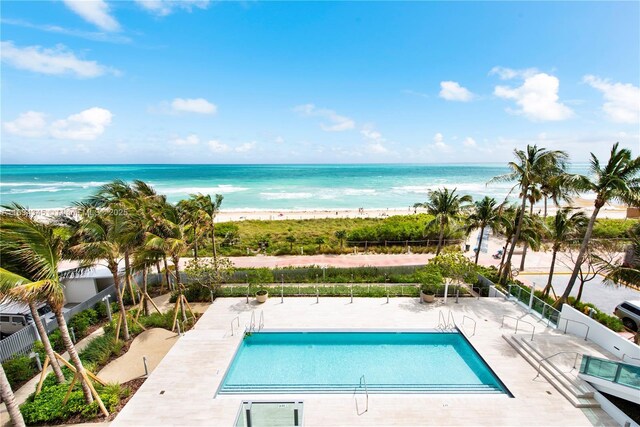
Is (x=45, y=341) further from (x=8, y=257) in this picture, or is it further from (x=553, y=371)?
(x=553, y=371)

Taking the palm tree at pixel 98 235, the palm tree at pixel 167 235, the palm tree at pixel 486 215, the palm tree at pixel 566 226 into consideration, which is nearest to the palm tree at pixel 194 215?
the palm tree at pixel 167 235

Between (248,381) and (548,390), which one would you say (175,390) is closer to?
(248,381)

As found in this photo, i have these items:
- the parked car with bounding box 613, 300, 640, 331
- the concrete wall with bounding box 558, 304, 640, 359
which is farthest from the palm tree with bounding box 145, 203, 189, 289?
the parked car with bounding box 613, 300, 640, 331

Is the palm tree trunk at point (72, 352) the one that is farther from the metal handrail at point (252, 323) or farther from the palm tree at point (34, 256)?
the metal handrail at point (252, 323)

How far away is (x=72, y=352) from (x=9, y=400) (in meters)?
1.45

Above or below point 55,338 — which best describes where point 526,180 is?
above

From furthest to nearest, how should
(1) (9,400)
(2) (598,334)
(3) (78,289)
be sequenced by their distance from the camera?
(3) (78,289), (2) (598,334), (1) (9,400)

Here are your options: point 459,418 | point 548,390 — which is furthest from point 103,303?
point 548,390

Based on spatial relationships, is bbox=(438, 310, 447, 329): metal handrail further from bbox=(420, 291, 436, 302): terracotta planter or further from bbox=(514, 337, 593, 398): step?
bbox=(514, 337, 593, 398): step

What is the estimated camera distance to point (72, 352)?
796cm

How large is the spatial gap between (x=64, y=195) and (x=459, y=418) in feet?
288

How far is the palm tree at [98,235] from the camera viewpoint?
937 cm

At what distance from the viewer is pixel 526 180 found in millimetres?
15492

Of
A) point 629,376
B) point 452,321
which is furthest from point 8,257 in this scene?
point 629,376
